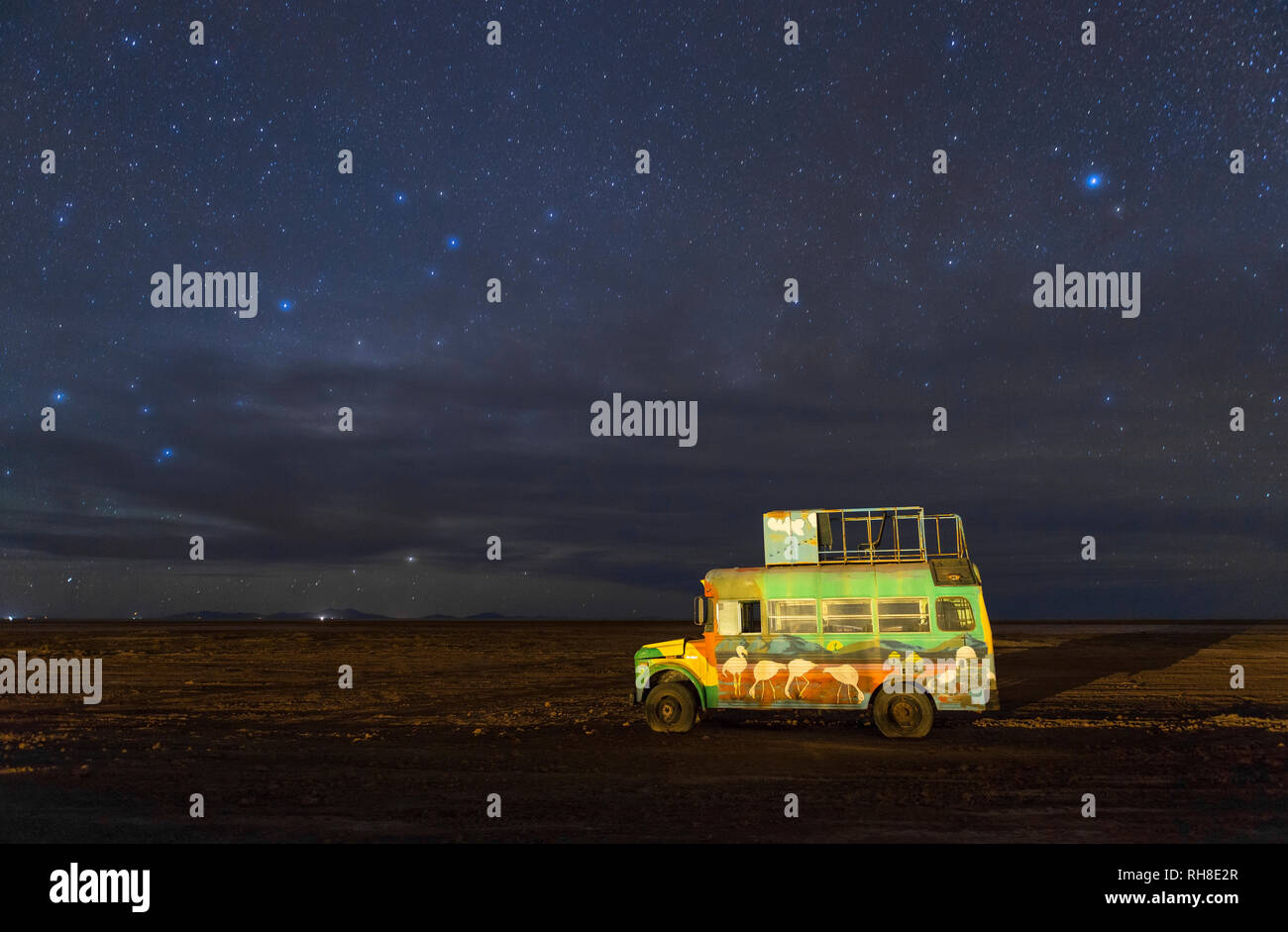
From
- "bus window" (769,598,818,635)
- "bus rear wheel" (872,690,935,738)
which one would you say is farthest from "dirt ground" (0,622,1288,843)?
"bus window" (769,598,818,635)

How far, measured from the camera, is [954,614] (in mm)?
15641

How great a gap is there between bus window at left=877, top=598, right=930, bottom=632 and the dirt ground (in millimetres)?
2020

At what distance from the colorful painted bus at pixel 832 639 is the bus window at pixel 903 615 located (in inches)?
0.7

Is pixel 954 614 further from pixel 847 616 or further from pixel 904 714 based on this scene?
pixel 904 714

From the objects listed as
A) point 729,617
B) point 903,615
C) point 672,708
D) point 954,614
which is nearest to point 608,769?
point 672,708

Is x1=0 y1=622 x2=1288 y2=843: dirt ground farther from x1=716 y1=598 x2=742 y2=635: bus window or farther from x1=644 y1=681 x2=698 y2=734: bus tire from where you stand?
x1=716 y1=598 x2=742 y2=635: bus window

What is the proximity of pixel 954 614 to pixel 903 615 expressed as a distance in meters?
0.89

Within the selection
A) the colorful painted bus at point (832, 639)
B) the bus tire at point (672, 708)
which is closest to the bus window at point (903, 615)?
the colorful painted bus at point (832, 639)

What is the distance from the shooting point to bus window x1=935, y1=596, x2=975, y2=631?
51.1ft

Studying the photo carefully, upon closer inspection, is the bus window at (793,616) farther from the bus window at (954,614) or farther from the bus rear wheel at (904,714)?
the bus window at (954,614)

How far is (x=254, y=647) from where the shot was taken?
170ft
